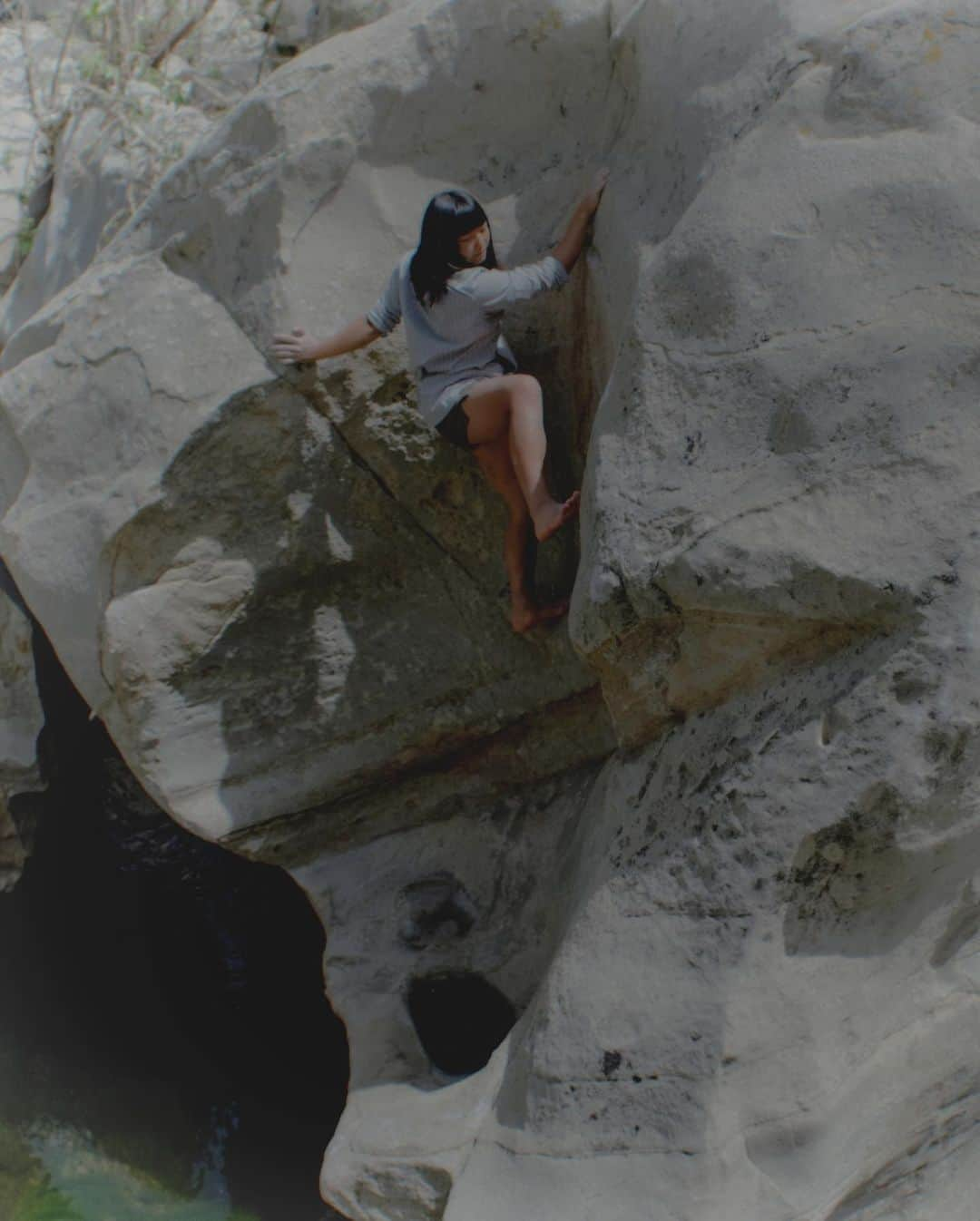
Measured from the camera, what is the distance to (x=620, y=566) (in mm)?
2068

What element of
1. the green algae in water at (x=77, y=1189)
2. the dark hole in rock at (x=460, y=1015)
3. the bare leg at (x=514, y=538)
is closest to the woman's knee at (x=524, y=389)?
the bare leg at (x=514, y=538)

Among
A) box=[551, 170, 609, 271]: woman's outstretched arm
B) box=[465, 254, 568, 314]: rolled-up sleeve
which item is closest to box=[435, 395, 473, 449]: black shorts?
box=[465, 254, 568, 314]: rolled-up sleeve

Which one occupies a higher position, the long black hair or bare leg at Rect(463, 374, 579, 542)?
the long black hair

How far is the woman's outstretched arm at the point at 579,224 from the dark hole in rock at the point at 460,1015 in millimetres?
1328

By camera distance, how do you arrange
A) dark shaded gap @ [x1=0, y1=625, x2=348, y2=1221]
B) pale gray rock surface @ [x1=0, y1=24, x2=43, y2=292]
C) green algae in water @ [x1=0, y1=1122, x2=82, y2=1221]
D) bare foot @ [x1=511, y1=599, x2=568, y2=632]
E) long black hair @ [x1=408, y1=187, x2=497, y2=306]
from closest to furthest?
long black hair @ [x1=408, y1=187, x2=497, y2=306]
bare foot @ [x1=511, y1=599, x2=568, y2=632]
green algae in water @ [x1=0, y1=1122, x2=82, y2=1221]
dark shaded gap @ [x1=0, y1=625, x2=348, y2=1221]
pale gray rock surface @ [x1=0, y1=24, x2=43, y2=292]

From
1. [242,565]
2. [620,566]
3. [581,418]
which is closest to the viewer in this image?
[620,566]

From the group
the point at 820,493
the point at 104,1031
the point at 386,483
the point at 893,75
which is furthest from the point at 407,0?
the point at 104,1031

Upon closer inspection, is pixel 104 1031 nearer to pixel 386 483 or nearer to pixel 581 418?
pixel 386 483

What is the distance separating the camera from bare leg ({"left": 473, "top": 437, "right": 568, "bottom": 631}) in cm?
252

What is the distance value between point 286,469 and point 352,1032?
106 cm

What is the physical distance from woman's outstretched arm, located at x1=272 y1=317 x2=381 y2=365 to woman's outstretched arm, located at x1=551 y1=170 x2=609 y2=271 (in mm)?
345

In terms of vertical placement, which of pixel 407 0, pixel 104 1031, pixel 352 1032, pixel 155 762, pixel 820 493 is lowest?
pixel 104 1031

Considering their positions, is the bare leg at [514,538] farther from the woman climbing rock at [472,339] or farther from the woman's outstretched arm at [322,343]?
the woman's outstretched arm at [322,343]

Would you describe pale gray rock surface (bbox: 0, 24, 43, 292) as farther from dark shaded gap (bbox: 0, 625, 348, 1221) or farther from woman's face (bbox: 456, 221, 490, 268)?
woman's face (bbox: 456, 221, 490, 268)
